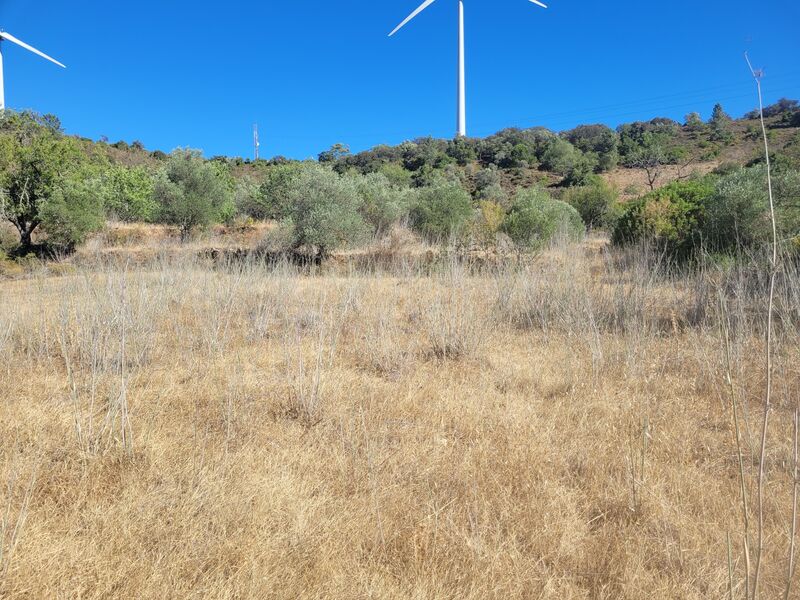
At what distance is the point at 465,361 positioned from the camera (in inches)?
166

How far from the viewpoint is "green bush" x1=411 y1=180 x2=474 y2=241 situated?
541 inches

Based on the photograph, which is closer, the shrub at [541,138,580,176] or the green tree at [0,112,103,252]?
the green tree at [0,112,103,252]

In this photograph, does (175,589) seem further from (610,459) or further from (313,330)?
Answer: (313,330)

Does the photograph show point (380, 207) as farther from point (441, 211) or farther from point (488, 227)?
point (488, 227)

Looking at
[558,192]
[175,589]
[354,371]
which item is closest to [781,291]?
[354,371]

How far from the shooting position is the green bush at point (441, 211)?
541 inches

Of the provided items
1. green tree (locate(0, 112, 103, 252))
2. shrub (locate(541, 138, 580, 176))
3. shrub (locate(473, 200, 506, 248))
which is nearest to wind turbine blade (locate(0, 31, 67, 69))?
green tree (locate(0, 112, 103, 252))

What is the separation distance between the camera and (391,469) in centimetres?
236

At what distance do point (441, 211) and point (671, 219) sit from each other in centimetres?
653

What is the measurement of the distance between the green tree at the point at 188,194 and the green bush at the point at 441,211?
891 cm

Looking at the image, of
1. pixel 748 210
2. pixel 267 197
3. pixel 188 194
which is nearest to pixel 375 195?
pixel 188 194

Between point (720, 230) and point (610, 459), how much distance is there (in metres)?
7.84

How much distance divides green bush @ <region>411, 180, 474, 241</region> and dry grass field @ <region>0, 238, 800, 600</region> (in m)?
9.57

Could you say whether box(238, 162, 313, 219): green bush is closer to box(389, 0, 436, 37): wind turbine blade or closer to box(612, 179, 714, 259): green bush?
box(389, 0, 436, 37): wind turbine blade
